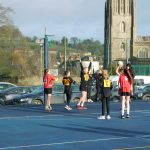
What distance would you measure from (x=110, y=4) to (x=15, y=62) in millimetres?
78835

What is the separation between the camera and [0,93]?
36.8 m

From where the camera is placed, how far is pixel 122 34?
152625 mm

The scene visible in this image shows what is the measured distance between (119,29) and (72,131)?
13859cm

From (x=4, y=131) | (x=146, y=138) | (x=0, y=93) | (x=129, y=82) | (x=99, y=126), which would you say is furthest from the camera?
(x=0, y=93)

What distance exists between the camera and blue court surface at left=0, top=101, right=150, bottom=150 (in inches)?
520

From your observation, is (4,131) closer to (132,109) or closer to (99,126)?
(99,126)

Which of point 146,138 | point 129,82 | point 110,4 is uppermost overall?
point 110,4

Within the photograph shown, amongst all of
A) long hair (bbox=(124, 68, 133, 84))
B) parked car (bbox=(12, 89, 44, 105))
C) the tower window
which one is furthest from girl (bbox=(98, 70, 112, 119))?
the tower window

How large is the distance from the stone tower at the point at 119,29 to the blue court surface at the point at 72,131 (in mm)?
125004

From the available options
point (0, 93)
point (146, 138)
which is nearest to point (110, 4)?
point (0, 93)

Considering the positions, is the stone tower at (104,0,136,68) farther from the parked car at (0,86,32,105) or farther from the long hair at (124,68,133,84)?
the long hair at (124,68,133,84)

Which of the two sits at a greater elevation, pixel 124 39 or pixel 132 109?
pixel 124 39

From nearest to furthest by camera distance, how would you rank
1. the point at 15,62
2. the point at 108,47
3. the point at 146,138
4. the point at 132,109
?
the point at 146,138 → the point at 132,109 → the point at 15,62 → the point at 108,47

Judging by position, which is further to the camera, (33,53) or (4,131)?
(33,53)
